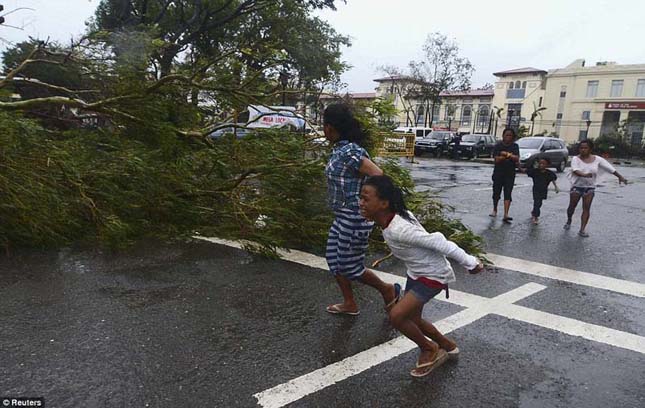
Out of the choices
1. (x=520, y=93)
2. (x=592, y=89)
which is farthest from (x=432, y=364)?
(x=520, y=93)

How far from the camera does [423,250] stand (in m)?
2.92

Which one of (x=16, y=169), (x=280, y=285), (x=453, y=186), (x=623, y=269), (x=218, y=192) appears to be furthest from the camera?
(x=453, y=186)

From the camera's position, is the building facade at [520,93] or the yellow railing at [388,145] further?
the building facade at [520,93]

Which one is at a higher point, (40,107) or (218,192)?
(40,107)

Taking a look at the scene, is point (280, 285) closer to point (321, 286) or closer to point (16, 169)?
point (321, 286)

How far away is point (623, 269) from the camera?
18.6ft

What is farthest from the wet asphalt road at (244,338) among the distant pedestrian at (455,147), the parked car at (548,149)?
the distant pedestrian at (455,147)

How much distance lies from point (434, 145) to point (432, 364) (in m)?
27.3

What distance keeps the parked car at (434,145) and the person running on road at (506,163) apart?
68.6 ft

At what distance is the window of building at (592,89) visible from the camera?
58531 mm

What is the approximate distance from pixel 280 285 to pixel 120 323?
150 cm

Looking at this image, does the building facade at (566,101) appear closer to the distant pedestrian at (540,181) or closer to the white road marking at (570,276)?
the distant pedestrian at (540,181)

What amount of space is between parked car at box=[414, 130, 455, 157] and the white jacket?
2683 centimetres

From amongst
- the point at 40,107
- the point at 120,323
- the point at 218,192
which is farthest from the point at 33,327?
the point at 40,107
